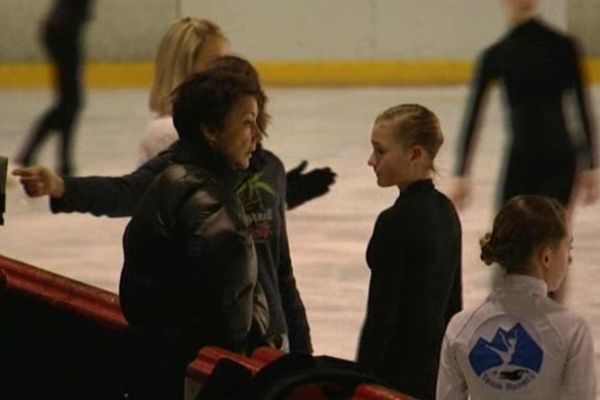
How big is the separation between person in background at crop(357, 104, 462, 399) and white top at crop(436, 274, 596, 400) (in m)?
0.59

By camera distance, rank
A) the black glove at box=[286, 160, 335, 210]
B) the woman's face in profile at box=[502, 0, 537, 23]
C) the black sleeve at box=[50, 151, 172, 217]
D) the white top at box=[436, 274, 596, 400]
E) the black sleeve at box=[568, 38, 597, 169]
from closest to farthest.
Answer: the white top at box=[436, 274, 596, 400] → the black sleeve at box=[50, 151, 172, 217] → the black glove at box=[286, 160, 335, 210] → the black sleeve at box=[568, 38, 597, 169] → the woman's face in profile at box=[502, 0, 537, 23]

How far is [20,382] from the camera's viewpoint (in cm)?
355

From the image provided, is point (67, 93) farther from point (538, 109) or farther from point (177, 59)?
point (177, 59)

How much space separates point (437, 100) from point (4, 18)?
11.1 ft

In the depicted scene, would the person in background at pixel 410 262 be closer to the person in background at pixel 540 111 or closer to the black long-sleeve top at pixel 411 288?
the black long-sleeve top at pixel 411 288

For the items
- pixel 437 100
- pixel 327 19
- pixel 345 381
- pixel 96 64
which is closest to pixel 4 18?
pixel 96 64

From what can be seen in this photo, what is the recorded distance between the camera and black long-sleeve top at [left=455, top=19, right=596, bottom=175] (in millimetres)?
5426

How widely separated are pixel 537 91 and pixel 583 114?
0.70 feet

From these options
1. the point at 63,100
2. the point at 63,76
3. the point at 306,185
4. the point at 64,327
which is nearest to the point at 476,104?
the point at 306,185

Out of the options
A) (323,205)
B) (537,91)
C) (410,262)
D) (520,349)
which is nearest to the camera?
(520,349)

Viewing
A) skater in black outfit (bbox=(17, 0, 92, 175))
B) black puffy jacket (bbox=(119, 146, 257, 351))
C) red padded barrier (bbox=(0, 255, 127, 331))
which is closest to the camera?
black puffy jacket (bbox=(119, 146, 257, 351))

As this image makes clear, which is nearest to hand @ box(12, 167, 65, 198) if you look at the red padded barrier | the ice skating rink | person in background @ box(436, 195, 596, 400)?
the red padded barrier

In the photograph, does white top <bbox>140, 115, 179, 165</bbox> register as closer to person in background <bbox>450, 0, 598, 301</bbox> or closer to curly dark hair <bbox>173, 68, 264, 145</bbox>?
curly dark hair <bbox>173, 68, 264, 145</bbox>

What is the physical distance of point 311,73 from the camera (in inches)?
477
